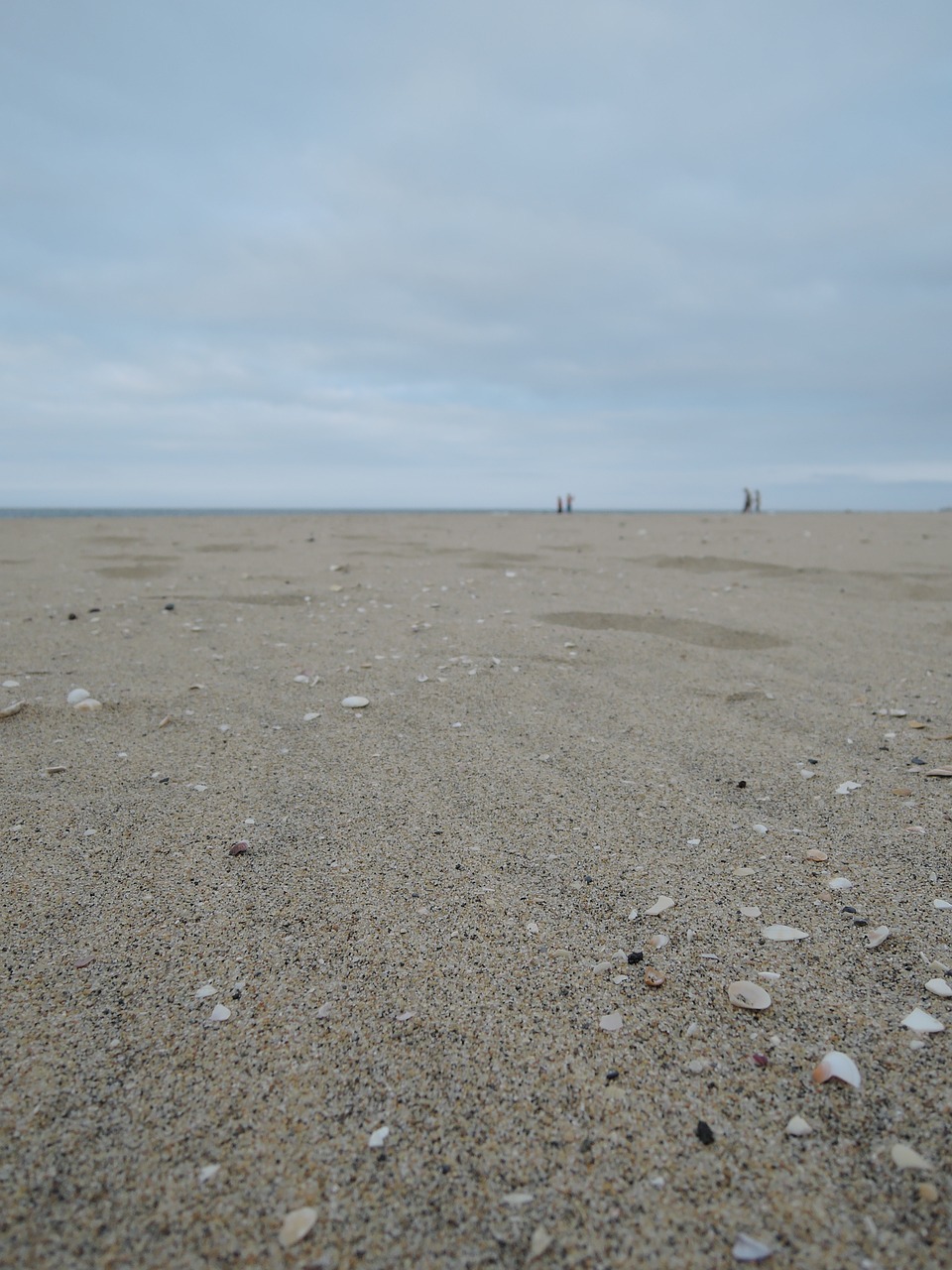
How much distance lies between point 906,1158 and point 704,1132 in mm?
319

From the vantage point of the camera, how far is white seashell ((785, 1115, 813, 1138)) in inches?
47.9

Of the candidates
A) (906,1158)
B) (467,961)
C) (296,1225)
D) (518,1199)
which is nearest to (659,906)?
(467,961)

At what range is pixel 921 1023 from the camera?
142cm

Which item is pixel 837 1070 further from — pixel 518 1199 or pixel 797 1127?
pixel 518 1199

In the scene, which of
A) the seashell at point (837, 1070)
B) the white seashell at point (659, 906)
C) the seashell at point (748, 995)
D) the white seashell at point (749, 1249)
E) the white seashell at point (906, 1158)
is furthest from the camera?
the white seashell at point (659, 906)

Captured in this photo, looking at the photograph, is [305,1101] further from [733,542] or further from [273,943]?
[733,542]

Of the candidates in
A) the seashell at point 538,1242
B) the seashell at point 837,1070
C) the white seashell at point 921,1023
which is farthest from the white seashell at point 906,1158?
the seashell at point 538,1242

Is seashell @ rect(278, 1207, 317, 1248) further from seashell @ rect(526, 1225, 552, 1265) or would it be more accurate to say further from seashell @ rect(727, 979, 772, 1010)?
seashell @ rect(727, 979, 772, 1010)

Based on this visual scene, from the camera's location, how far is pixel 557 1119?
1264mm

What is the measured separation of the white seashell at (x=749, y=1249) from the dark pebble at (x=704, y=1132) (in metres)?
0.15

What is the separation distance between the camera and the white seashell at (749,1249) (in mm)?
1043

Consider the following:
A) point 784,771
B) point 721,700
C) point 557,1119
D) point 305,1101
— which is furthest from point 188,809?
point 721,700

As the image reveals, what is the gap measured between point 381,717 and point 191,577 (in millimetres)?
4409

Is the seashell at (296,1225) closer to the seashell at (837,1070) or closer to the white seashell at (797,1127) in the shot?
the white seashell at (797,1127)
